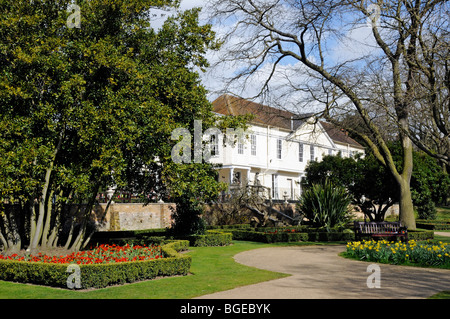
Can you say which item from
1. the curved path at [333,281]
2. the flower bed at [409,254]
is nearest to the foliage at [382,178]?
the flower bed at [409,254]

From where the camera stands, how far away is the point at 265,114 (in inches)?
750

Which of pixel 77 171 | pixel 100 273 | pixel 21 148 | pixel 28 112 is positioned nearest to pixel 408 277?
pixel 100 273

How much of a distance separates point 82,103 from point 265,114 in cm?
953

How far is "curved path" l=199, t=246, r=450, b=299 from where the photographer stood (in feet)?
24.7

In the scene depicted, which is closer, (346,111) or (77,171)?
(77,171)

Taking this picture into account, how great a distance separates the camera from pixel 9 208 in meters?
12.6

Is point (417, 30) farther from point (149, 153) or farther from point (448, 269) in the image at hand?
point (149, 153)

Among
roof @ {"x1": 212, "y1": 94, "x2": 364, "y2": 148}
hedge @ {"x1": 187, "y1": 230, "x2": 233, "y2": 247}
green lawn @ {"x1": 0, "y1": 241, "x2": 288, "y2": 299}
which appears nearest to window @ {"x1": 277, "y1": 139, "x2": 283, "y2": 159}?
roof @ {"x1": 212, "y1": 94, "x2": 364, "y2": 148}

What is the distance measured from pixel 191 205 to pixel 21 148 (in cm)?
856

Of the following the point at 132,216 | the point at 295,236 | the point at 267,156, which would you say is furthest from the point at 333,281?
the point at 267,156

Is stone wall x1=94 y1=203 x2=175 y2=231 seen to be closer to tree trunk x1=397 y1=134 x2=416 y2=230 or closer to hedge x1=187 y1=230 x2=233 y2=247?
hedge x1=187 y1=230 x2=233 y2=247

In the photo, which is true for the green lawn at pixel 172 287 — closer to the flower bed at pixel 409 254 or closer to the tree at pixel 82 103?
the tree at pixel 82 103

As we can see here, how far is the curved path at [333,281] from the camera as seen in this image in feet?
24.7

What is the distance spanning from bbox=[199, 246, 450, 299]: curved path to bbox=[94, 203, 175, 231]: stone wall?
34.8 feet
